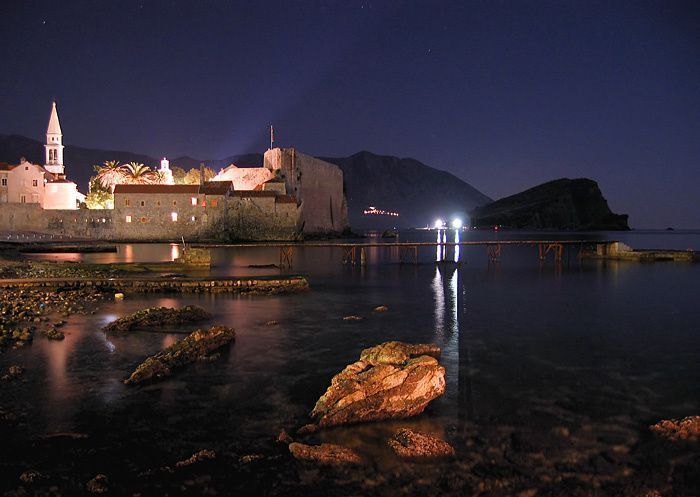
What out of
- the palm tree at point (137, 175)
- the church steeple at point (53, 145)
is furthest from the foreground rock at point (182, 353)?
the church steeple at point (53, 145)

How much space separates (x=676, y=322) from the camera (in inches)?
828

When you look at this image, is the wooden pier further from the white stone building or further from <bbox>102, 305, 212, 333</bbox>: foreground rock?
the white stone building

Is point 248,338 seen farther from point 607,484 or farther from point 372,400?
point 607,484

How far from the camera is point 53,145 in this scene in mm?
83250

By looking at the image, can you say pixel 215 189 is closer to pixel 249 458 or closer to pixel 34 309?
pixel 34 309

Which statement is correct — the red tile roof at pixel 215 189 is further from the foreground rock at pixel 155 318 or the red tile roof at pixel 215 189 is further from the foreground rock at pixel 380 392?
the foreground rock at pixel 380 392

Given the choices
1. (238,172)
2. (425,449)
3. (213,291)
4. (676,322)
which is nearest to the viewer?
(425,449)

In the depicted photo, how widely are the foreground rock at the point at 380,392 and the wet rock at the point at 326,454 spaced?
98cm

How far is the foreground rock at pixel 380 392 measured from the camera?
8984 mm

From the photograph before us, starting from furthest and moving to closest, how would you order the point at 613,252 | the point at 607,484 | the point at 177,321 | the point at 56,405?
the point at 613,252, the point at 177,321, the point at 56,405, the point at 607,484

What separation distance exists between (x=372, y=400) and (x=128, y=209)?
65.9 m

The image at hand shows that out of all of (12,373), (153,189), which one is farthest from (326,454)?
(153,189)

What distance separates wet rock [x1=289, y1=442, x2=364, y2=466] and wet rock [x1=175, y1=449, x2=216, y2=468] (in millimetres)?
1208

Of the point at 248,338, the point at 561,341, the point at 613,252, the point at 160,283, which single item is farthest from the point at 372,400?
the point at 613,252
